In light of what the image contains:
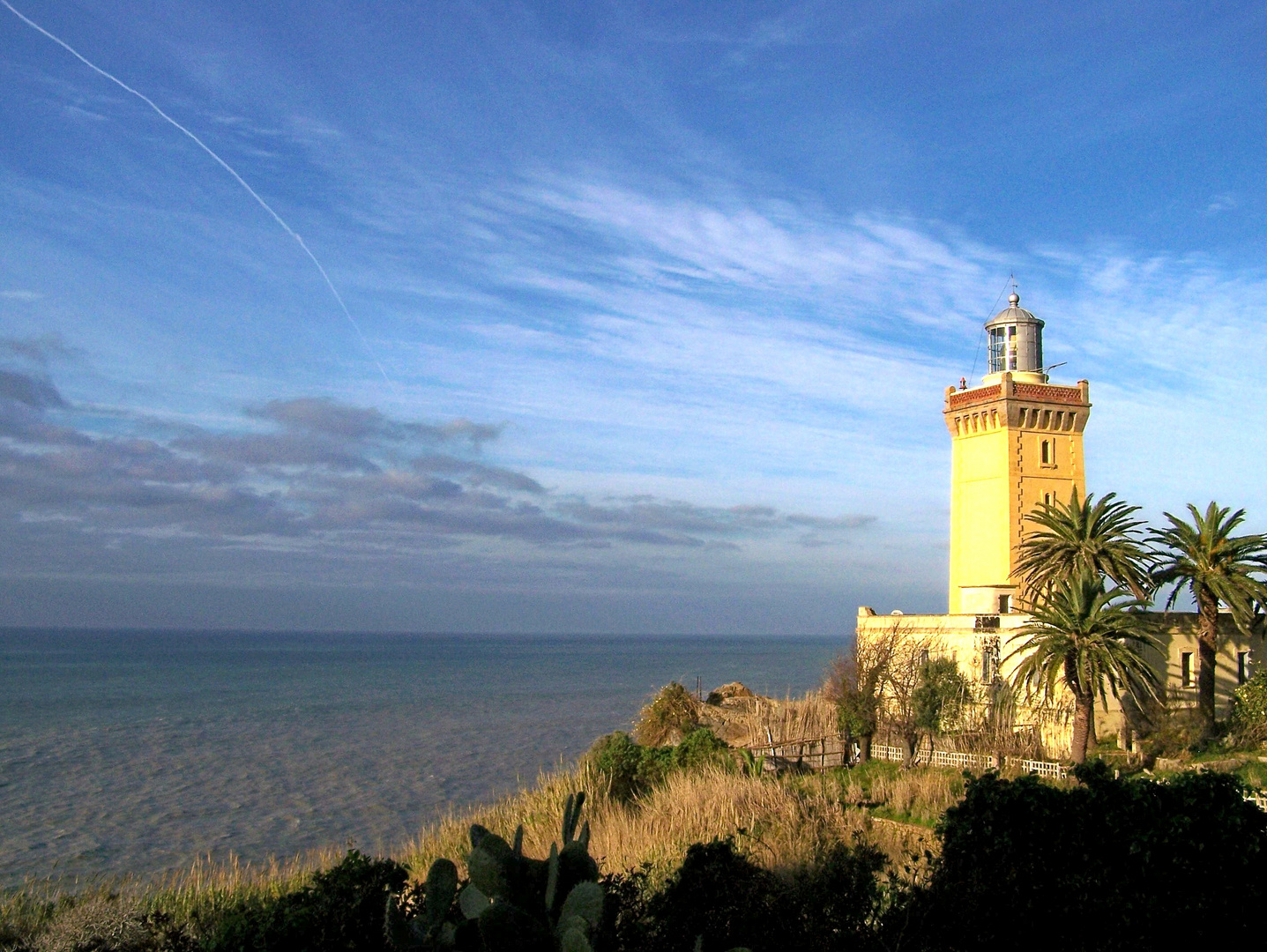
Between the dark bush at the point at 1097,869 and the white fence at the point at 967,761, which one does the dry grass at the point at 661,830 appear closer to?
the dark bush at the point at 1097,869

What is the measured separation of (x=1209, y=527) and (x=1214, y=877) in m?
19.9

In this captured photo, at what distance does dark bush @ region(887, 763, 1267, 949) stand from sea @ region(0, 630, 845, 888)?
59.3ft

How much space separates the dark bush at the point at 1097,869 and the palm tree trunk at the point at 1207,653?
723 inches

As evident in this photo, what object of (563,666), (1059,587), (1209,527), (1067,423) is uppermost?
(1067,423)

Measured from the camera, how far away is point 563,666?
120 meters

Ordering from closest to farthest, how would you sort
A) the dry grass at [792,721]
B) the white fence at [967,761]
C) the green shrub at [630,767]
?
the green shrub at [630,767] → the white fence at [967,761] → the dry grass at [792,721]

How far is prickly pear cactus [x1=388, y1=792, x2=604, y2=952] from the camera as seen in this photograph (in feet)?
20.2

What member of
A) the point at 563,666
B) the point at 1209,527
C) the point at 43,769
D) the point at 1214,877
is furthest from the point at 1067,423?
the point at 563,666

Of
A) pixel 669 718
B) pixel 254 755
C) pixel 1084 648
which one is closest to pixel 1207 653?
pixel 1084 648

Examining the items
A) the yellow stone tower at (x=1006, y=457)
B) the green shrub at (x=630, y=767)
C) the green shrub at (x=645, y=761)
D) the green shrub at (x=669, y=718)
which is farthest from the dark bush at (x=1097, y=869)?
the green shrub at (x=669, y=718)

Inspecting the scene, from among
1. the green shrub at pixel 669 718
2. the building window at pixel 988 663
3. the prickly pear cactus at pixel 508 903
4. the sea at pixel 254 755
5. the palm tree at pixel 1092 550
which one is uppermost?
the palm tree at pixel 1092 550

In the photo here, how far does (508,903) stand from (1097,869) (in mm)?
5575

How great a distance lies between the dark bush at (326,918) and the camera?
654 centimetres

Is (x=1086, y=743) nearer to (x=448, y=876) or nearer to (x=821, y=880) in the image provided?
(x=821, y=880)
